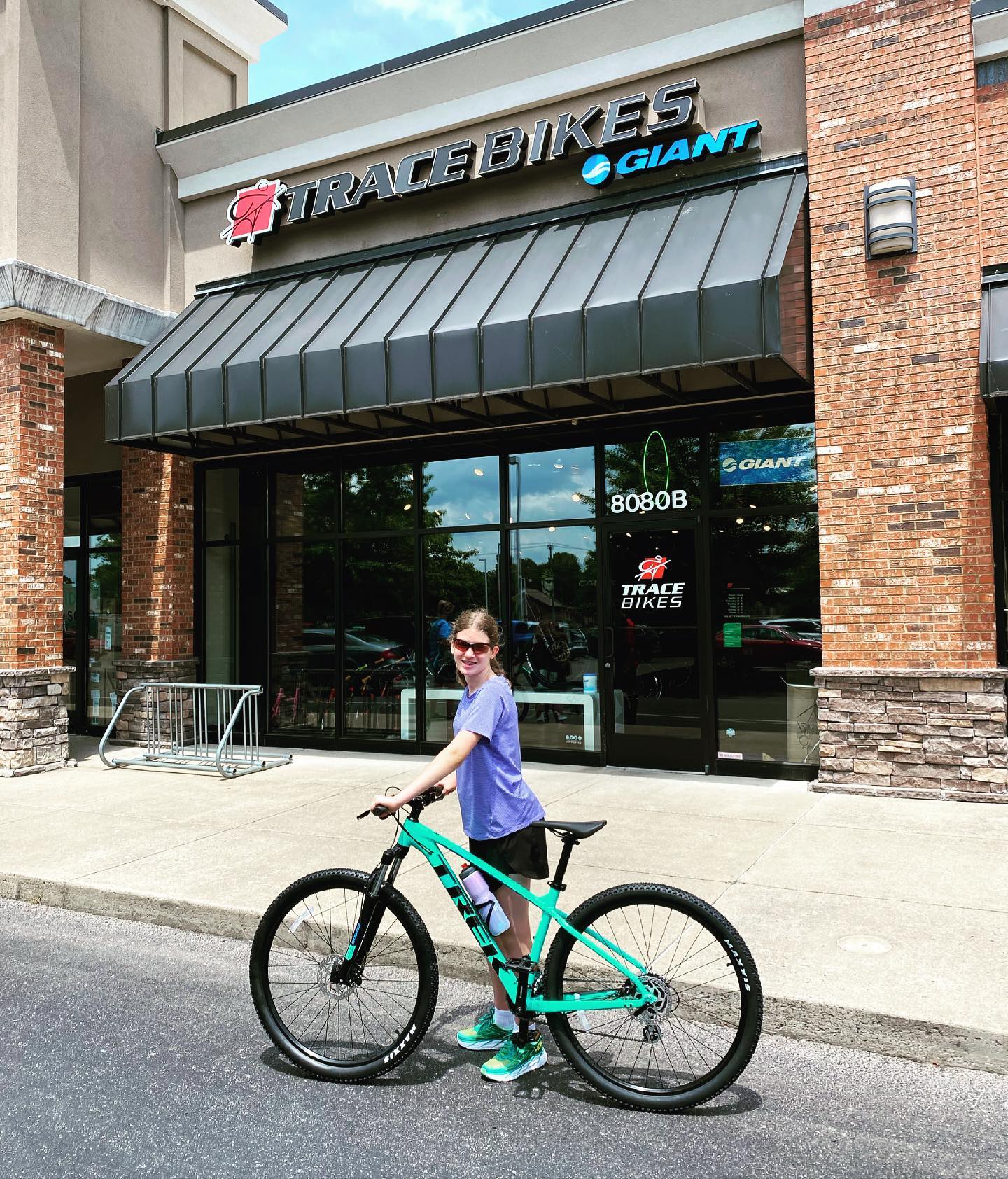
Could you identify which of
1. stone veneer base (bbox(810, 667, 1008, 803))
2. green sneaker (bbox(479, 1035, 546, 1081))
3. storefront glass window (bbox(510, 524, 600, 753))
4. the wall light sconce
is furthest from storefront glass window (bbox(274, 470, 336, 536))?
green sneaker (bbox(479, 1035, 546, 1081))

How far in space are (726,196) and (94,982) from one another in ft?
27.2

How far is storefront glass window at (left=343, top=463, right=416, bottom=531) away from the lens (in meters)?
11.6

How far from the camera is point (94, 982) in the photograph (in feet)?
15.8

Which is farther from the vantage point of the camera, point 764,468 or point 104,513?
point 104,513

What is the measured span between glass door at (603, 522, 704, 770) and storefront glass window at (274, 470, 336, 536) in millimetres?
3839

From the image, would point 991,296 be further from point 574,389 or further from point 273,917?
point 273,917

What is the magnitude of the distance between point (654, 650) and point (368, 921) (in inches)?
261

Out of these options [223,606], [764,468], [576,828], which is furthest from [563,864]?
[223,606]

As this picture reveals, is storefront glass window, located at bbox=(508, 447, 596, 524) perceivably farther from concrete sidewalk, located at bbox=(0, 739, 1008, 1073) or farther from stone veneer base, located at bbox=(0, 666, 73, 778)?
stone veneer base, located at bbox=(0, 666, 73, 778)

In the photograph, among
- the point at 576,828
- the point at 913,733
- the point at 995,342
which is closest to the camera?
the point at 576,828

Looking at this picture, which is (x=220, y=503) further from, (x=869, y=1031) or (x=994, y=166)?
(x=869, y=1031)

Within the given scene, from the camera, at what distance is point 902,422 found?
8375mm

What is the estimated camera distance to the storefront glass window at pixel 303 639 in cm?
1198

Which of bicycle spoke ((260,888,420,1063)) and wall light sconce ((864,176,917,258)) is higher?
wall light sconce ((864,176,917,258))
